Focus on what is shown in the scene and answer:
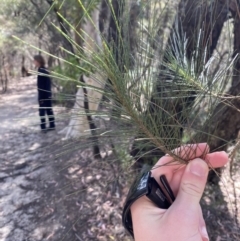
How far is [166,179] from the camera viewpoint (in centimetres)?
129

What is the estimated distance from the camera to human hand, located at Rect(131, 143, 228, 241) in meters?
1.17

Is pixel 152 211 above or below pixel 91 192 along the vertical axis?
above

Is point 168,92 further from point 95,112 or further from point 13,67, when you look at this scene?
point 13,67

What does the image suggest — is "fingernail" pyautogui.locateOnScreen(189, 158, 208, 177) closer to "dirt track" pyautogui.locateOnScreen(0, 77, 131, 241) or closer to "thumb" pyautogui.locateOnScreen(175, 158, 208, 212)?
"thumb" pyautogui.locateOnScreen(175, 158, 208, 212)

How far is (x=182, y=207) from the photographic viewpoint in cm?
119

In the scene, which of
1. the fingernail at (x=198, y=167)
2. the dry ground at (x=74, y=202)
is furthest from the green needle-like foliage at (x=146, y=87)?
the dry ground at (x=74, y=202)

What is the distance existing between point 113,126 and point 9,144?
16.7 feet

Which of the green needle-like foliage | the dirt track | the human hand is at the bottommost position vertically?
the dirt track

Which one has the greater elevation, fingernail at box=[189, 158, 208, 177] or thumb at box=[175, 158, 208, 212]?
fingernail at box=[189, 158, 208, 177]

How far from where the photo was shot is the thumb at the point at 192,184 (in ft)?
3.83

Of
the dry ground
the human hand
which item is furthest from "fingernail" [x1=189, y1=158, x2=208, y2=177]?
the dry ground

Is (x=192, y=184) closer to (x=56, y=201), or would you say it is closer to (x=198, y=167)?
(x=198, y=167)

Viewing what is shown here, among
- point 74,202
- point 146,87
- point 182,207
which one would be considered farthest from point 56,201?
point 146,87

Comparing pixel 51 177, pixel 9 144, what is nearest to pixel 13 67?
pixel 9 144
